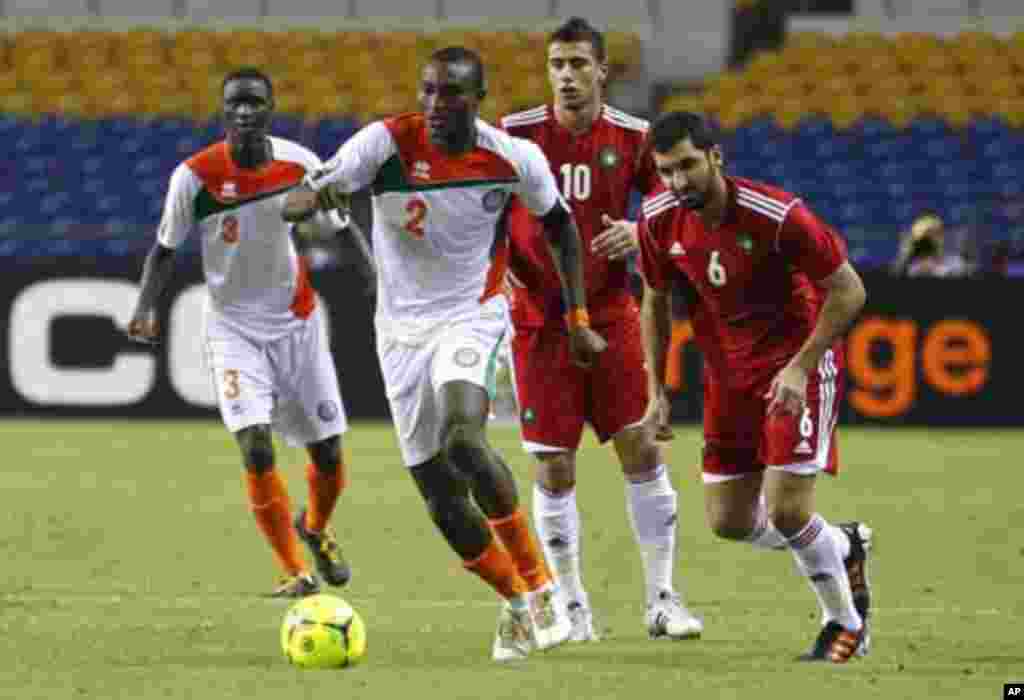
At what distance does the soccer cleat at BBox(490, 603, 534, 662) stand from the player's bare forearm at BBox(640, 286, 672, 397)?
1.02 meters

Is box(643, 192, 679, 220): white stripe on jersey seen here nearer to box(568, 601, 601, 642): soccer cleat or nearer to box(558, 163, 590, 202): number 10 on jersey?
box(558, 163, 590, 202): number 10 on jersey

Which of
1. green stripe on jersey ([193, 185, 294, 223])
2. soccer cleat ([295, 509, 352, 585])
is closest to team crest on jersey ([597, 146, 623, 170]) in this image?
green stripe on jersey ([193, 185, 294, 223])

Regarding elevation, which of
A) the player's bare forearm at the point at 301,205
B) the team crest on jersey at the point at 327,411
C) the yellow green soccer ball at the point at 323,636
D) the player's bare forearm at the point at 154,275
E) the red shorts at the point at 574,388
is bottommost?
the team crest on jersey at the point at 327,411

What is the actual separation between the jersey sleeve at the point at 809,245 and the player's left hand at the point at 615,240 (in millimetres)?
940

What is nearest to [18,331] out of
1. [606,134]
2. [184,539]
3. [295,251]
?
[184,539]

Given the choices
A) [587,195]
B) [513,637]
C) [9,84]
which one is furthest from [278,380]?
[9,84]

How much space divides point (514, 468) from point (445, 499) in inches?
326

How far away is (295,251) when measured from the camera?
1118 centimetres

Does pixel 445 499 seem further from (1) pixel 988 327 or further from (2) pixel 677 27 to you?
(2) pixel 677 27

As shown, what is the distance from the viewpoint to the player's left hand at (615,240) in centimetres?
906

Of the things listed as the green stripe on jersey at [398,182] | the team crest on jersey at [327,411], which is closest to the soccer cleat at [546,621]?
the green stripe on jersey at [398,182]

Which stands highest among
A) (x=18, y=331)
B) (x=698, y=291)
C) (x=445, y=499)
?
(x=698, y=291)

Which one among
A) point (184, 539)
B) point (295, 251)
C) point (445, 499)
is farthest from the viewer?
point (184, 539)

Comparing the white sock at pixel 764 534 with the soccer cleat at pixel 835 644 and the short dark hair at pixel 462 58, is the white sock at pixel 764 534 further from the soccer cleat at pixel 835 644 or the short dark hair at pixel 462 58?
the short dark hair at pixel 462 58
